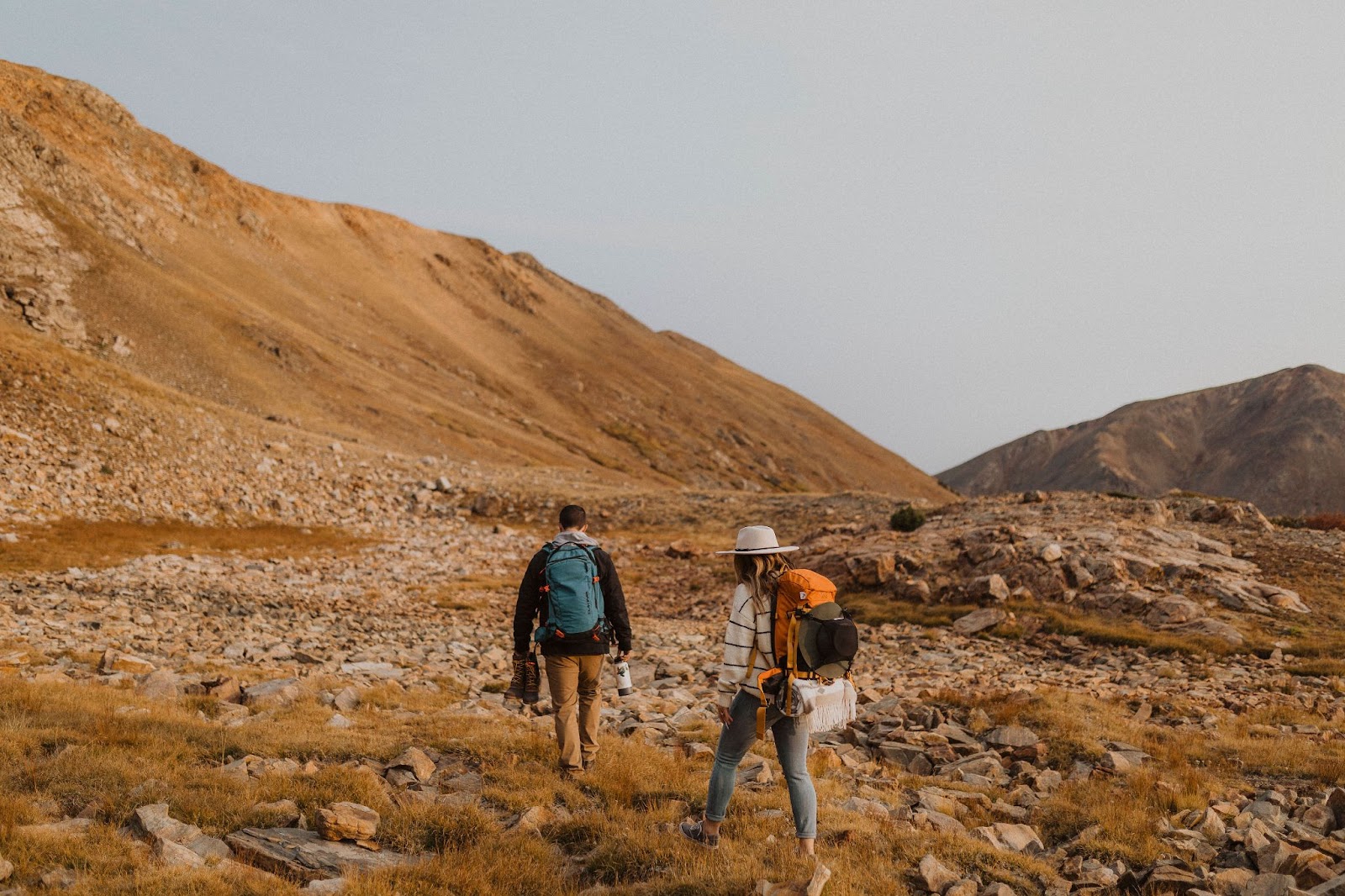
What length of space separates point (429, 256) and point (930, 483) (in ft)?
340

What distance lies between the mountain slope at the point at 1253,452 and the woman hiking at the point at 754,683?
574 ft

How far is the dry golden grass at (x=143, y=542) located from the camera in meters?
19.6

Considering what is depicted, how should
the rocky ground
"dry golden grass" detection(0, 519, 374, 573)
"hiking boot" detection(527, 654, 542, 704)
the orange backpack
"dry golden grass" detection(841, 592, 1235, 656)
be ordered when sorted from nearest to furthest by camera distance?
the orange backpack, the rocky ground, "hiking boot" detection(527, 654, 542, 704), "dry golden grass" detection(841, 592, 1235, 656), "dry golden grass" detection(0, 519, 374, 573)

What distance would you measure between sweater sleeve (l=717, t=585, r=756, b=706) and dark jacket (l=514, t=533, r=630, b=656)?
6.48ft

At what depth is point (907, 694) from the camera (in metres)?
12.8

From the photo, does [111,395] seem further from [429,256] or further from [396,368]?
[429,256]

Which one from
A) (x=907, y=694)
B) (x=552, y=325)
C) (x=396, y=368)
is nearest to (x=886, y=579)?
(x=907, y=694)

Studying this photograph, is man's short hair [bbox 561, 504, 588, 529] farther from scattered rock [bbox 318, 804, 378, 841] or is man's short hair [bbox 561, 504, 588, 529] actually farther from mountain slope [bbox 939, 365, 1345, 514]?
mountain slope [bbox 939, 365, 1345, 514]

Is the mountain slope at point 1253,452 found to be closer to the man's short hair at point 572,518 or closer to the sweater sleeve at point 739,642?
the man's short hair at point 572,518

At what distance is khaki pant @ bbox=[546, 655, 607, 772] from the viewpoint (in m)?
7.95

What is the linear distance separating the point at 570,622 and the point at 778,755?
262 cm

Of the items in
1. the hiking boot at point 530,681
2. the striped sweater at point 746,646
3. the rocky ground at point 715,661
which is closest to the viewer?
the striped sweater at point 746,646

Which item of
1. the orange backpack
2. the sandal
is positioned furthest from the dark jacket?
the orange backpack

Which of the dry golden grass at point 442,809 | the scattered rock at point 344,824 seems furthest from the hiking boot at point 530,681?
the scattered rock at point 344,824
